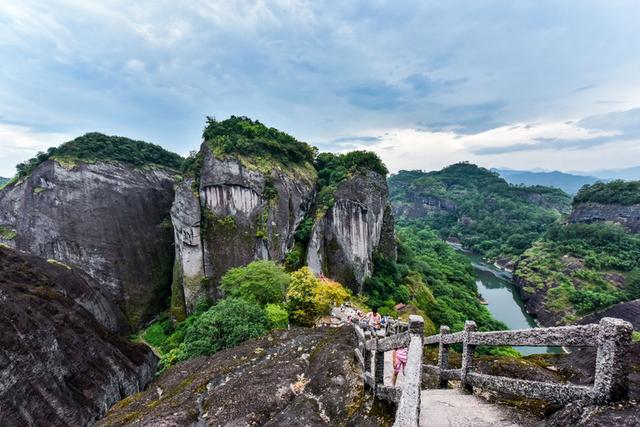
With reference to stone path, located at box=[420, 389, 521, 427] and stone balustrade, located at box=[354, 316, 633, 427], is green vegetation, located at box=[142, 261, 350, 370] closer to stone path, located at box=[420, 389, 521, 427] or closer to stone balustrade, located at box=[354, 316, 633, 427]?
stone balustrade, located at box=[354, 316, 633, 427]

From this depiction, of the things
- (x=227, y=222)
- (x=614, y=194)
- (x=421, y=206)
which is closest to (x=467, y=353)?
(x=227, y=222)

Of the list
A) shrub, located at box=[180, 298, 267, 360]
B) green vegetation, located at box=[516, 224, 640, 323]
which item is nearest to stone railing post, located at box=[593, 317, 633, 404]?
shrub, located at box=[180, 298, 267, 360]

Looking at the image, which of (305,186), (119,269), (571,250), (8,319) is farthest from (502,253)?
(8,319)

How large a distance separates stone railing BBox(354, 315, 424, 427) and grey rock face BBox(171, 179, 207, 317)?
25536 mm

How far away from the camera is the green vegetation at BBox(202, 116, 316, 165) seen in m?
30.9

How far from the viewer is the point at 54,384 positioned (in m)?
13.3

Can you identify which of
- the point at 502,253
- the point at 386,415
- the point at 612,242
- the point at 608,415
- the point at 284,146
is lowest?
the point at 502,253

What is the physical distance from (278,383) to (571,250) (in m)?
68.7

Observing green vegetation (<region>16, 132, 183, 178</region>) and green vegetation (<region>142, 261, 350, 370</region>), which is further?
green vegetation (<region>16, 132, 183, 178</region>)

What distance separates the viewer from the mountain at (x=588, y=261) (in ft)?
133

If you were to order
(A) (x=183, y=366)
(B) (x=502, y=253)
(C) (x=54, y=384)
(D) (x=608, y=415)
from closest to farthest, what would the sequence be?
1. (D) (x=608, y=415)
2. (A) (x=183, y=366)
3. (C) (x=54, y=384)
4. (B) (x=502, y=253)

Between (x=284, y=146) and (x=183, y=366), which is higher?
(x=284, y=146)

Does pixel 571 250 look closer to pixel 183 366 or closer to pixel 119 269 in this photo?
pixel 183 366

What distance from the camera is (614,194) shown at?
66688 millimetres
